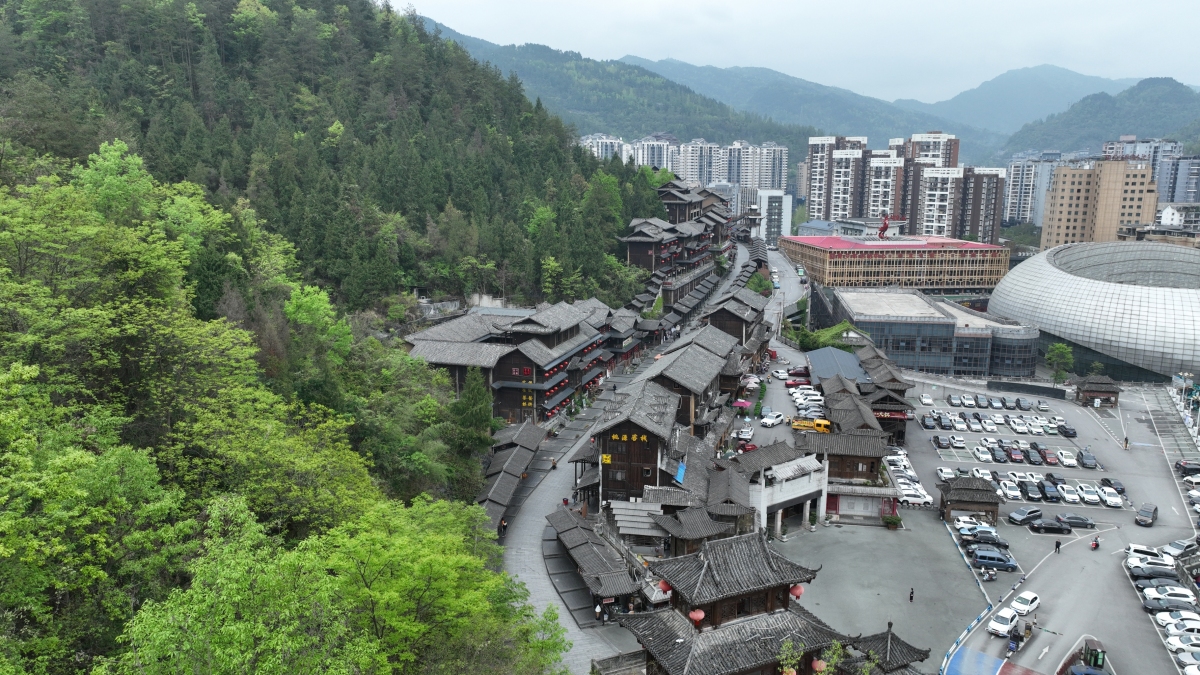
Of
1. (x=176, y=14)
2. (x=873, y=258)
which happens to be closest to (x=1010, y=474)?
(x=873, y=258)

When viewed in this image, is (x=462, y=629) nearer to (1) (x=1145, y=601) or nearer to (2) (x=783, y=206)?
(1) (x=1145, y=601)

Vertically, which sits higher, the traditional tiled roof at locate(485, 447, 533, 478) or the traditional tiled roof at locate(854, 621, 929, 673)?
the traditional tiled roof at locate(485, 447, 533, 478)

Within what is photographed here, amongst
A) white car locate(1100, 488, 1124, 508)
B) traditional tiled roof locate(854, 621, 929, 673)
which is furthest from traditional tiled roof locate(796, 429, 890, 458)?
traditional tiled roof locate(854, 621, 929, 673)

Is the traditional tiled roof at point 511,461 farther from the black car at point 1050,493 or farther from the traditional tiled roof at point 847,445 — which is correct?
the black car at point 1050,493

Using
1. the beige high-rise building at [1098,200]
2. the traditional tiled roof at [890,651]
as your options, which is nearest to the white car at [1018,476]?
the traditional tiled roof at [890,651]

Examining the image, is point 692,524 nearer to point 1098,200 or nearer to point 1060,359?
point 1060,359

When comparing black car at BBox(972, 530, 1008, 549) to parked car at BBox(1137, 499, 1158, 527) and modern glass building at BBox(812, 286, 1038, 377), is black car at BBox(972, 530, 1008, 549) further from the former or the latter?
modern glass building at BBox(812, 286, 1038, 377)

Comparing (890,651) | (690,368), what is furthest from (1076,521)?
(690,368)
